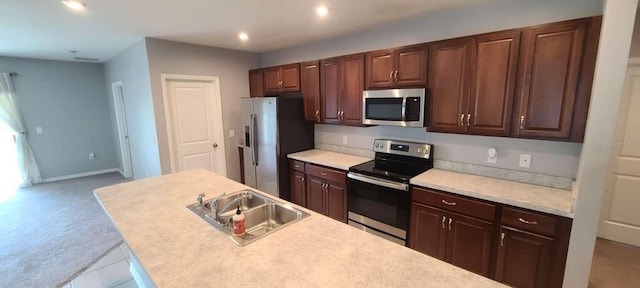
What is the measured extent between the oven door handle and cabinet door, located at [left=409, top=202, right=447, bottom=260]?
0.61 ft

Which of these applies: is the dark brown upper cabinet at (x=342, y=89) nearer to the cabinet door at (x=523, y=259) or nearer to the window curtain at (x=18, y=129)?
the cabinet door at (x=523, y=259)

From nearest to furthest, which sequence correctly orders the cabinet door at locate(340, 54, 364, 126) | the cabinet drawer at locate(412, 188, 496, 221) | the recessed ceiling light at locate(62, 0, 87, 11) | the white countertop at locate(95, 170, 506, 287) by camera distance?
the white countertop at locate(95, 170, 506, 287)
the cabinet drawer at locate(412, 188, 496, 221)
the recessed ceiling light at locate(62, 0, 87, 11)
the cabinet door at locate(340, 54, 364, 126)

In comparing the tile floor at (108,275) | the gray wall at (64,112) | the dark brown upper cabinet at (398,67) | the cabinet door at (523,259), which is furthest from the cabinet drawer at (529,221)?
the gray wall at (64,112)

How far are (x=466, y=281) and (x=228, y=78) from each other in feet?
13.7

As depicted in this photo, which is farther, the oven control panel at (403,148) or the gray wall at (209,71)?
the gray wall at (209,71)

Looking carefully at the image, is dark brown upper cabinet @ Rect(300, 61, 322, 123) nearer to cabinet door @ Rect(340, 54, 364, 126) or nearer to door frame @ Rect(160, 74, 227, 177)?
cabinet door @ Rect(340, 54, 364, 126)

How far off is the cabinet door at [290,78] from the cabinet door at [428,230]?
2268mm

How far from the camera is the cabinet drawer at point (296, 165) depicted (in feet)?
11.3

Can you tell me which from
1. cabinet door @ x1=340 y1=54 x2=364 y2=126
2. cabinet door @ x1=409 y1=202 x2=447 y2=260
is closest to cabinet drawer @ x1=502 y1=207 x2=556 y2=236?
cabinet door @ x1=409 y1=202 x2=447 y2=260

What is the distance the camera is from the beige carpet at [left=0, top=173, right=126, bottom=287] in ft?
8.17

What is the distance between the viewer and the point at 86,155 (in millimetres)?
5684

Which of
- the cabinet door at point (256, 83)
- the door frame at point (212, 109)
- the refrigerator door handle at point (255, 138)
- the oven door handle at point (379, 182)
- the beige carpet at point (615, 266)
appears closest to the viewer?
the beige carpet at point (615, 266)

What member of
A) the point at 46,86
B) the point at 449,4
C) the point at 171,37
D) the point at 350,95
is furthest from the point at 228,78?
the point at 46,86

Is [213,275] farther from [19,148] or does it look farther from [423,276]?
[19,148]
